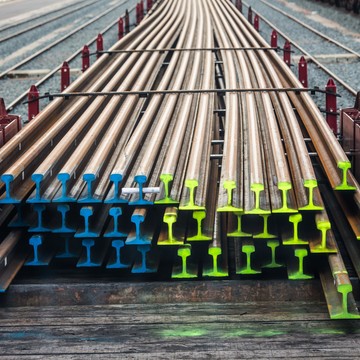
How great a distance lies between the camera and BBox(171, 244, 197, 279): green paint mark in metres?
4.66

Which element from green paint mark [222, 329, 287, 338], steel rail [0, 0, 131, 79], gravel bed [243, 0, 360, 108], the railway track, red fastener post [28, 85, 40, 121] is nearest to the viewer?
green paint mark [222, 329, 287, 338]

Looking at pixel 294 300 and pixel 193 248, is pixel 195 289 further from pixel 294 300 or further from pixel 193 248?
pixel 294 300

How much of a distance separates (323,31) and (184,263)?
62.3ft

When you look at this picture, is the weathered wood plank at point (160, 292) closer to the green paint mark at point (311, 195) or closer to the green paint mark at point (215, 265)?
the green paint mark at point (215, 265)

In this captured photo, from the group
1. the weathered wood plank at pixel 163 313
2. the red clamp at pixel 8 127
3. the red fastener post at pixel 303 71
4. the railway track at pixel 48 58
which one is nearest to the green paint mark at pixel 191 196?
the weathered wood plank at pixel 163 313

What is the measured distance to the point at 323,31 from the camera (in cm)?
2245

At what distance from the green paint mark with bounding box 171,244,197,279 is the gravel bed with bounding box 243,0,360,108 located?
23.0 ft

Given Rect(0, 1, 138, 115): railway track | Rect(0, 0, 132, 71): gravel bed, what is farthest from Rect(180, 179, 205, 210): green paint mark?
Rect(0, 0, 132, 71): gravel bed

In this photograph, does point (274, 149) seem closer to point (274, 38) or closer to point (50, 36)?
point (274, 38)

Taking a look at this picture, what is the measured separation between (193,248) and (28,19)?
29.2 metres

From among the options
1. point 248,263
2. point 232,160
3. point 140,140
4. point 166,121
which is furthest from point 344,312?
point 166,121

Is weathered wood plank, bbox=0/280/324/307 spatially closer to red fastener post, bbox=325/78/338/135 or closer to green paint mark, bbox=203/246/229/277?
green paint mark, bbox=203/246/229/277

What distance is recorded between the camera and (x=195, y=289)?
4750mm

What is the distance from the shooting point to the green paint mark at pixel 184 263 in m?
4.66
